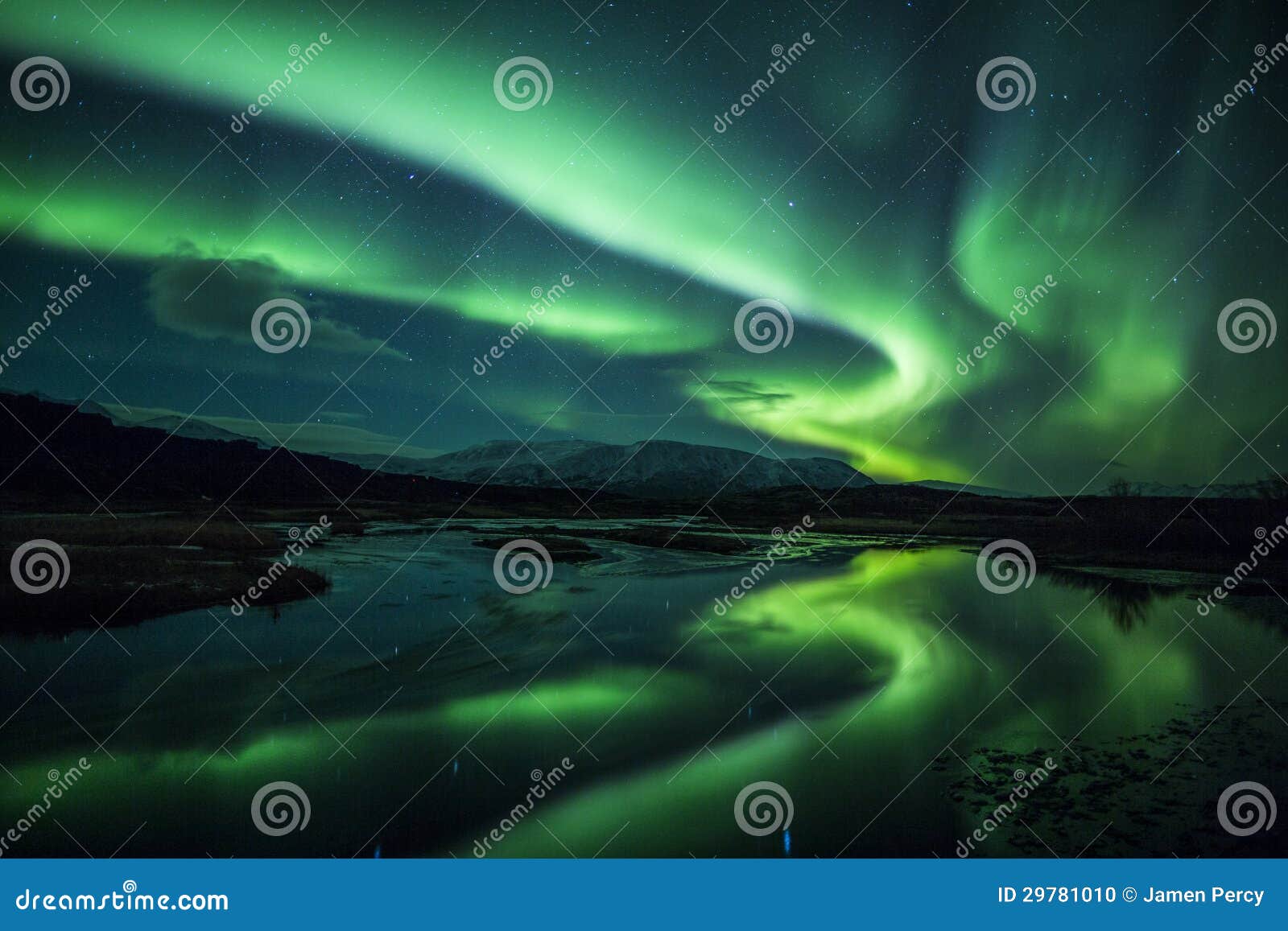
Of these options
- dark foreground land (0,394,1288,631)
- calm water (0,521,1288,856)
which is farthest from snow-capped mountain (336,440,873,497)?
calm water (0,521,1288,856)

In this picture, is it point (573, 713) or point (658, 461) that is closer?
point (573, 713)

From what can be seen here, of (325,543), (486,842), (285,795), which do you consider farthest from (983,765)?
(325,543)

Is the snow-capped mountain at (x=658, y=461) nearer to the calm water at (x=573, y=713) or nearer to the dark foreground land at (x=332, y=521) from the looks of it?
the dark foreground land at (x=332, y=521)

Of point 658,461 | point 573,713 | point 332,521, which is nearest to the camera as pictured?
point 573,713

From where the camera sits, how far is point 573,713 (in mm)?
7773

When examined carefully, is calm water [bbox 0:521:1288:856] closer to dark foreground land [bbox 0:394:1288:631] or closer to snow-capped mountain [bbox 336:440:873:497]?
dark foreground land [bbox 0:394:1288:631]

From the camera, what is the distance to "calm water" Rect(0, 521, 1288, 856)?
235 inches

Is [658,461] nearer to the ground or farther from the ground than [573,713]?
farther from the ground

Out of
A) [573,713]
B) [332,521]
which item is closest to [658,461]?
[332,521]

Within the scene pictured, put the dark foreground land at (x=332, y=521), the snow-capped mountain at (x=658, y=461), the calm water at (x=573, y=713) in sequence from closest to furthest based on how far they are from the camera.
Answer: the calm water at (x=573, y=713) → the dark foreground land at (x=332, y=521) → the snow-capped mountain at (x=658, y=461)

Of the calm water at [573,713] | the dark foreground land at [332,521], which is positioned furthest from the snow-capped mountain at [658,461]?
the calm water at [573,713]

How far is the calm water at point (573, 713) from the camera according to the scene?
19.6 ft

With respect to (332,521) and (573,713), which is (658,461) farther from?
(573,713)

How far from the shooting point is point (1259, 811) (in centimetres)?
603
